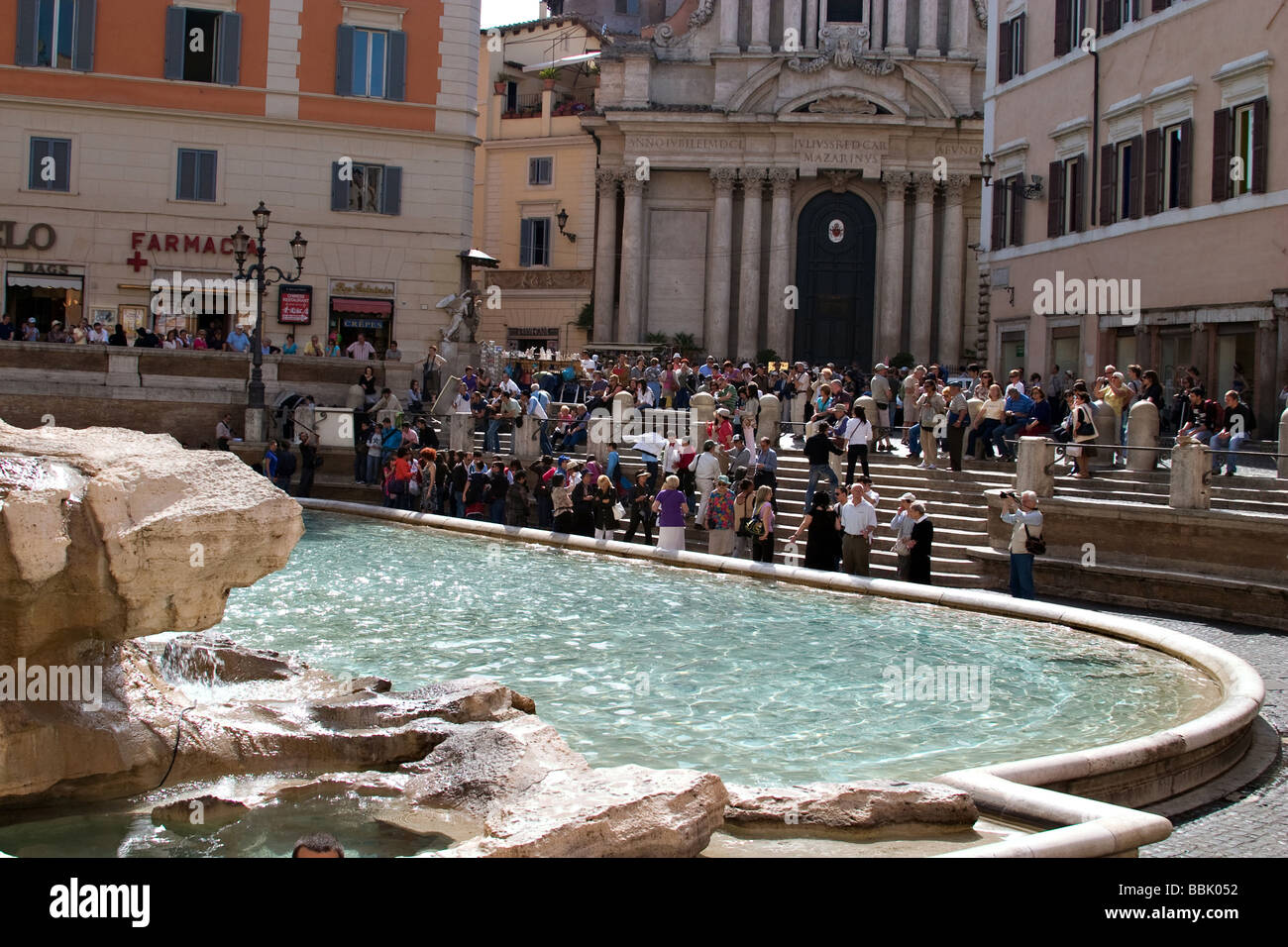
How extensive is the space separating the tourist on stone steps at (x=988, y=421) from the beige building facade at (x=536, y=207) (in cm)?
2701

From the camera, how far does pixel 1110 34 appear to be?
88.6 feet

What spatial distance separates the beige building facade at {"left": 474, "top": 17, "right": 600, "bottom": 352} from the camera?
49094mm

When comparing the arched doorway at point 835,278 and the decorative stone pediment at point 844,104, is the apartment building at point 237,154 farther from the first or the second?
the arched doorway at point 835,278

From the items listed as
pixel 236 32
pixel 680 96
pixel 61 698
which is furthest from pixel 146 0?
pixel 61 698

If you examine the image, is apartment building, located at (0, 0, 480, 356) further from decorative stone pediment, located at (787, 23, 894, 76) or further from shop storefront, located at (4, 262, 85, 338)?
decorative stone pediment, located at (787, 23, 894, 76)

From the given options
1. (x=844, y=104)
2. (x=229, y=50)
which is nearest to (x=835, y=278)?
(x=844, y=104)

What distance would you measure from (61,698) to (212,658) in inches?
103

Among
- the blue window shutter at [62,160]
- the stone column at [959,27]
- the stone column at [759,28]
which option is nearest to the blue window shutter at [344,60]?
the blue window shutter at [62,160]

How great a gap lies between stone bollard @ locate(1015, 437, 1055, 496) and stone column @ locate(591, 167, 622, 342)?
27.5 meters

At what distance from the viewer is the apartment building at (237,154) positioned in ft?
106

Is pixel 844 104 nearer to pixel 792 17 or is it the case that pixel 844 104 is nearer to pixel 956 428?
pixel 792 17

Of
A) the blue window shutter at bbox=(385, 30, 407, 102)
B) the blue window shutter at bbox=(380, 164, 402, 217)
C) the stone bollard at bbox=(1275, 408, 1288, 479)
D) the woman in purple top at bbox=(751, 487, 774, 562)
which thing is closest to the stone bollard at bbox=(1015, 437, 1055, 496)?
the stone bollard at bbox=(1275, 408, 1288, 479)

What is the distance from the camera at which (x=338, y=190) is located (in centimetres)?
3391

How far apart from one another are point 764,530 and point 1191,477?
5232 mm
